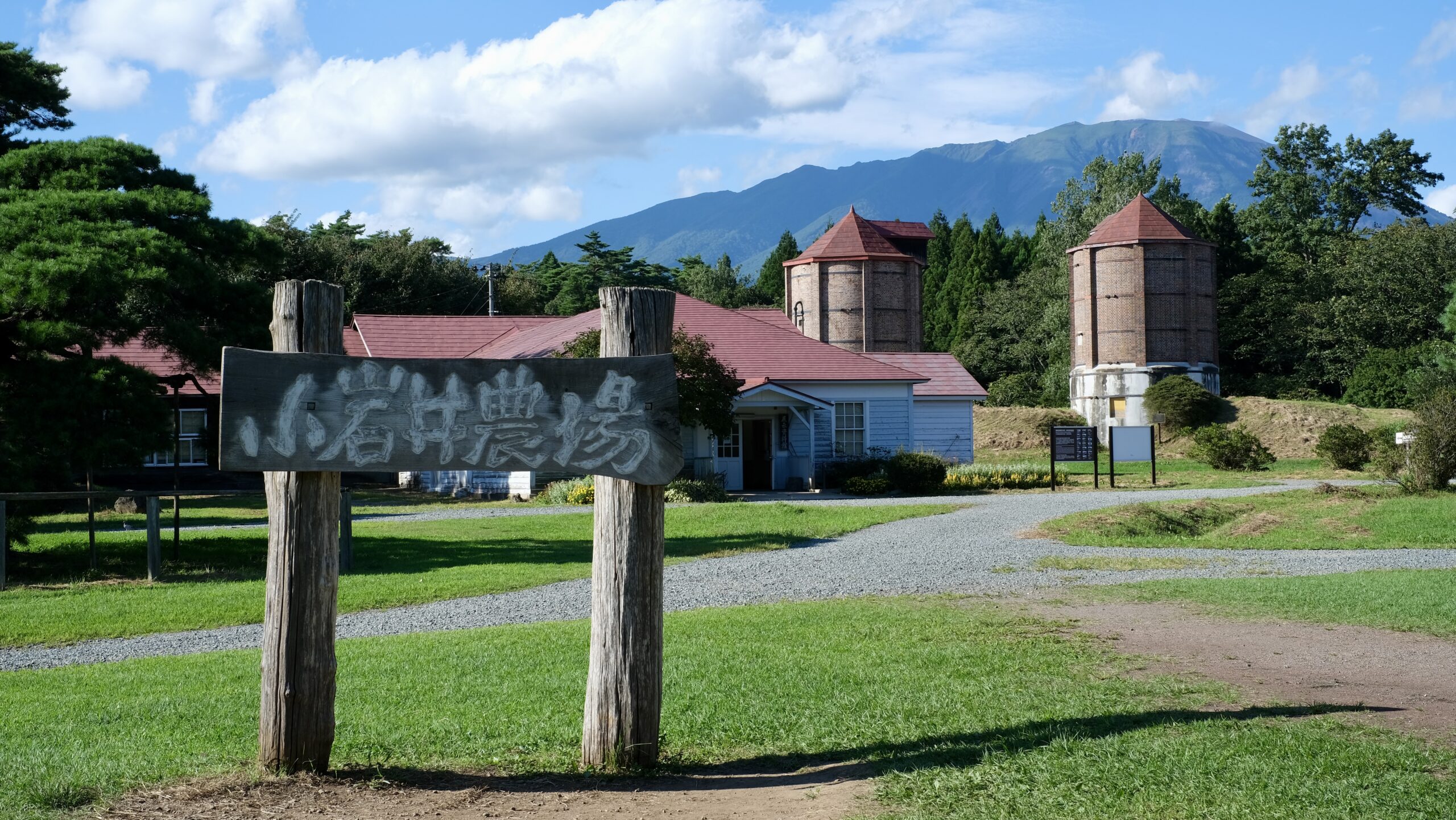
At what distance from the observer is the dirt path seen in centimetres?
693

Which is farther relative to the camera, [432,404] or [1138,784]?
[432,404]

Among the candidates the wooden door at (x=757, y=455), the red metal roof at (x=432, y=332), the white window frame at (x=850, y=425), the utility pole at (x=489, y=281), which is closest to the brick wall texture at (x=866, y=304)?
the utility pole at (x=489, y=281)

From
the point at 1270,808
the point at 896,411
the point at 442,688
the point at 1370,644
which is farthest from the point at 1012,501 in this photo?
the point at 1270,808

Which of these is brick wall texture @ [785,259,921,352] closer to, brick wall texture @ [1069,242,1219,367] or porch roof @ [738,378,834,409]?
brick wall texture @ [1069,242,1219,367]

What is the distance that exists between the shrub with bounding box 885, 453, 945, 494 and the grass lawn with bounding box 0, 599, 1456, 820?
2072 centimetres

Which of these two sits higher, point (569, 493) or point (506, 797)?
point (569, 493)

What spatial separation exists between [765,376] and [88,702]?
25.0m

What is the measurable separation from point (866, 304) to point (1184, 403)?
1380 centimetres

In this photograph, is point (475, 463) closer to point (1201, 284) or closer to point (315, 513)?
point (315, 513)

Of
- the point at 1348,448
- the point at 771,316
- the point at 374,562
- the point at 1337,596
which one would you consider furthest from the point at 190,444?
the point at 1348,448

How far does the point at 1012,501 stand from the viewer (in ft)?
83.7

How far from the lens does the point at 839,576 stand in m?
14.2

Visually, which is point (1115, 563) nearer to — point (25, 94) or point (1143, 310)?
point (25, 94)

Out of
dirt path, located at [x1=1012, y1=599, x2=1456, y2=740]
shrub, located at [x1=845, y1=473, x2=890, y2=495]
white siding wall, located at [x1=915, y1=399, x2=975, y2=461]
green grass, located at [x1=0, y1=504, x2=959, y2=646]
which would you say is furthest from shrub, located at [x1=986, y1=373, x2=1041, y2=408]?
dirt path, located at [x1=1012, y1=599, x2=1456, y2=740]
